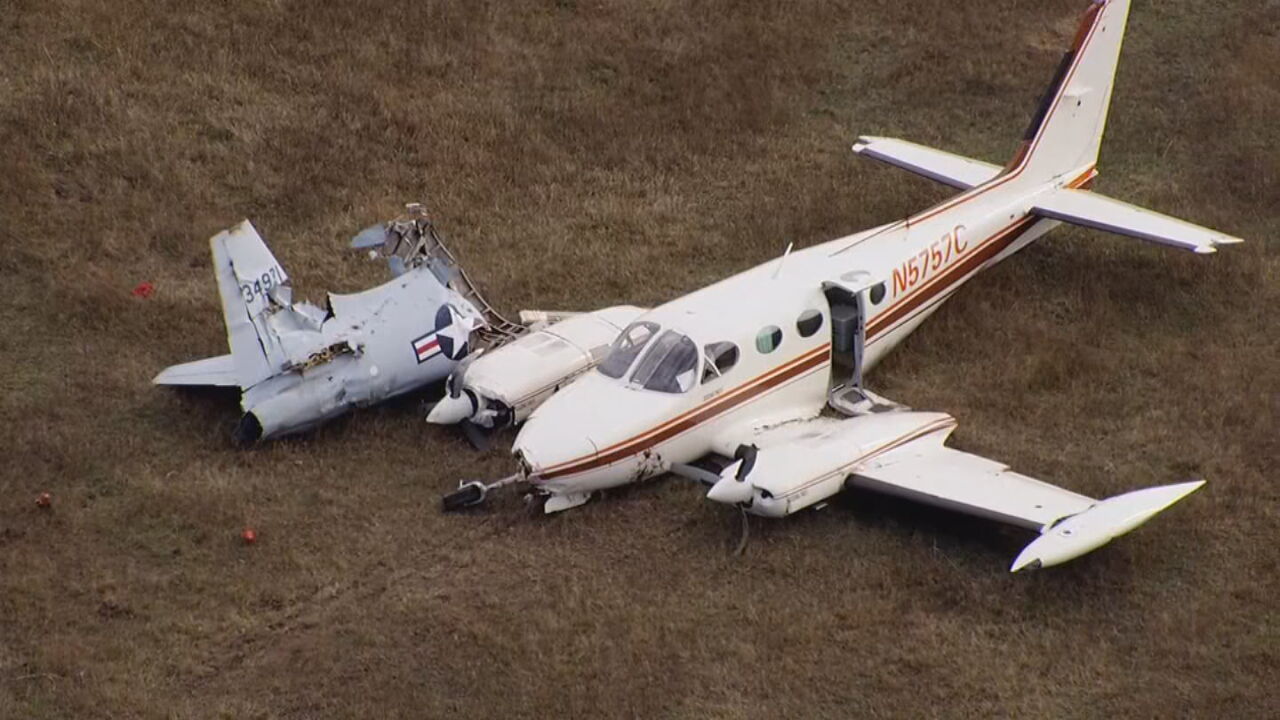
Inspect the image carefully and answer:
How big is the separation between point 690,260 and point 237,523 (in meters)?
Result: 9.01

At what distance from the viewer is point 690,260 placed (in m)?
24.4

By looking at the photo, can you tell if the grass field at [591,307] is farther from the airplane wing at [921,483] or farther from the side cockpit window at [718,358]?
the side cockpit window at [718,358]

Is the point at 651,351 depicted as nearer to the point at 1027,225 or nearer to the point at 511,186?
the point at 1027,225

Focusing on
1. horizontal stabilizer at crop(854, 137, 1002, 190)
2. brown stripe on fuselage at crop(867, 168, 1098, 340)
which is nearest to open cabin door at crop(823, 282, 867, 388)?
brown stripe on fuselage at crop(867, 168, 1098, 340)

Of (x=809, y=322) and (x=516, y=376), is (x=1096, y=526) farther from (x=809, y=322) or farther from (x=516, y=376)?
(x=516, y=376)

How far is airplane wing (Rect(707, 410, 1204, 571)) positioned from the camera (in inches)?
642

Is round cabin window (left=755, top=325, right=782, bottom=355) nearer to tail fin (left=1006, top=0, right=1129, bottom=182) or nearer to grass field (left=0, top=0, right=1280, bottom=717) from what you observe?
grass field (left=0, top=0, right=1280, bottom=717)

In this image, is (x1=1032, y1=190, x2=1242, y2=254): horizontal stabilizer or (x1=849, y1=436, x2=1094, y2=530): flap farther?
(x1=1032, y1=190, x2=1242, y2=254): horizontal stabilizer

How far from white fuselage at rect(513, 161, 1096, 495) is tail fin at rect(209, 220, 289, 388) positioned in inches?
145

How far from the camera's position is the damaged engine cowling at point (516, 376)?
19203mm

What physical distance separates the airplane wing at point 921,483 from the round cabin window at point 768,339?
1.01 meters

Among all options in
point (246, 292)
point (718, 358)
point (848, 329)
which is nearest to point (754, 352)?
point (718, 358)

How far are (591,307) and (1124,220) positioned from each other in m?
7.72

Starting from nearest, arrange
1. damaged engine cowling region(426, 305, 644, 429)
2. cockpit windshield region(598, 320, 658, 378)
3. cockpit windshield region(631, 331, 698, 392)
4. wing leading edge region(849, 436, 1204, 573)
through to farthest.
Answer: wing leading edge region(849, 436, 1204, 573), cockpit windshield region(631, 331, 698, 392), cockpit windshield region(598, 320, 658, 378), damaged engine cowling region(426, 305, 644, 429)
